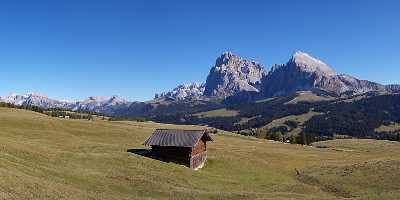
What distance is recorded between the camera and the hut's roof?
276 ft

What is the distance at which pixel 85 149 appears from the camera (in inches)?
3187

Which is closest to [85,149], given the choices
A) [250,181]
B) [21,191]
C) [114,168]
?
[114,168]

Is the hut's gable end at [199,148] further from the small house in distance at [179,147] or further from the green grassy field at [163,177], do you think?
the green grassy field at [163,177]

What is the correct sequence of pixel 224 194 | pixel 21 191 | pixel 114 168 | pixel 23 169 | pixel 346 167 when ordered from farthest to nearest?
pixel 346 167 < pixel 114 168 < pixel 224 194 < pixel 23 169 < pixel 21 191

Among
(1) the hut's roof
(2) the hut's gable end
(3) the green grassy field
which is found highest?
(1) the hut's roof

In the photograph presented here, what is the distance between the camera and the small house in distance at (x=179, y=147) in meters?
83.1

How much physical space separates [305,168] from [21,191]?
2637 inches

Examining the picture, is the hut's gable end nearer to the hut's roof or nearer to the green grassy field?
the hut's roof

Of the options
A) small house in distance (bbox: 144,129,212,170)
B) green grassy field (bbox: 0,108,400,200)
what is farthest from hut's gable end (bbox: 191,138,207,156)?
green grassy field (bbox: 0,108,400,200)

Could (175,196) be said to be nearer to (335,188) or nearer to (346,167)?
(335,188)

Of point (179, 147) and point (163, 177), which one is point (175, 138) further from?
point (163, 177)

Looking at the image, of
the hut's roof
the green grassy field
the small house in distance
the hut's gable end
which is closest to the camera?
the green grassy field

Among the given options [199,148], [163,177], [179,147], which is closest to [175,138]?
[179,147]

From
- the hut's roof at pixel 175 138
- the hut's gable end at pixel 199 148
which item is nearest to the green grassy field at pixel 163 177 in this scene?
the hut's gable end at pixel 199 148
